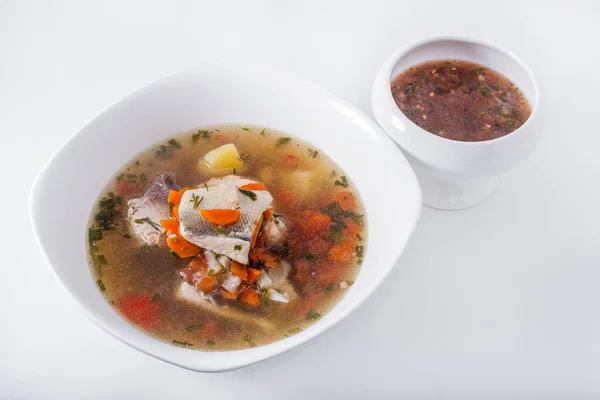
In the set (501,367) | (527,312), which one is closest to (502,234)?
(527,312)

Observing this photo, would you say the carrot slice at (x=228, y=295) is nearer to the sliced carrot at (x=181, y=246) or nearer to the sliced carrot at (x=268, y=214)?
the sliced carrot at (x=181, y=246)

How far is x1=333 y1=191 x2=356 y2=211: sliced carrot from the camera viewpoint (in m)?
2.72

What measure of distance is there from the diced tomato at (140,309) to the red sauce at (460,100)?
4.31ft

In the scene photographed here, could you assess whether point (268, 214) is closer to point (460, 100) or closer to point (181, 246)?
point (181, 246)

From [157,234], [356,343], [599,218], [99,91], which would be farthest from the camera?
[99,91]

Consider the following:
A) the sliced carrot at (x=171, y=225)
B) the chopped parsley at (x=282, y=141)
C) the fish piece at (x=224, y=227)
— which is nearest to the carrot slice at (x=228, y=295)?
the fish piece at (x=224, y=227)

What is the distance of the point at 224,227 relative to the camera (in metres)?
2.46

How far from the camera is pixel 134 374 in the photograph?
91.3 inches

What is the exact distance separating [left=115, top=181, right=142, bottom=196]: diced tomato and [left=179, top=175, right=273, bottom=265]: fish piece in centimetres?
39

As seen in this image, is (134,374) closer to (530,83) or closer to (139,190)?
(139,190)

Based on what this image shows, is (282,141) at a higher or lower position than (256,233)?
higher

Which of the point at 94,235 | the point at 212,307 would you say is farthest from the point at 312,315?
the point at 94,235

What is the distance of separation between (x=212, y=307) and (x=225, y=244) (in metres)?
0.25

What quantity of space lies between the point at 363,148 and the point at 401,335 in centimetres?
82
